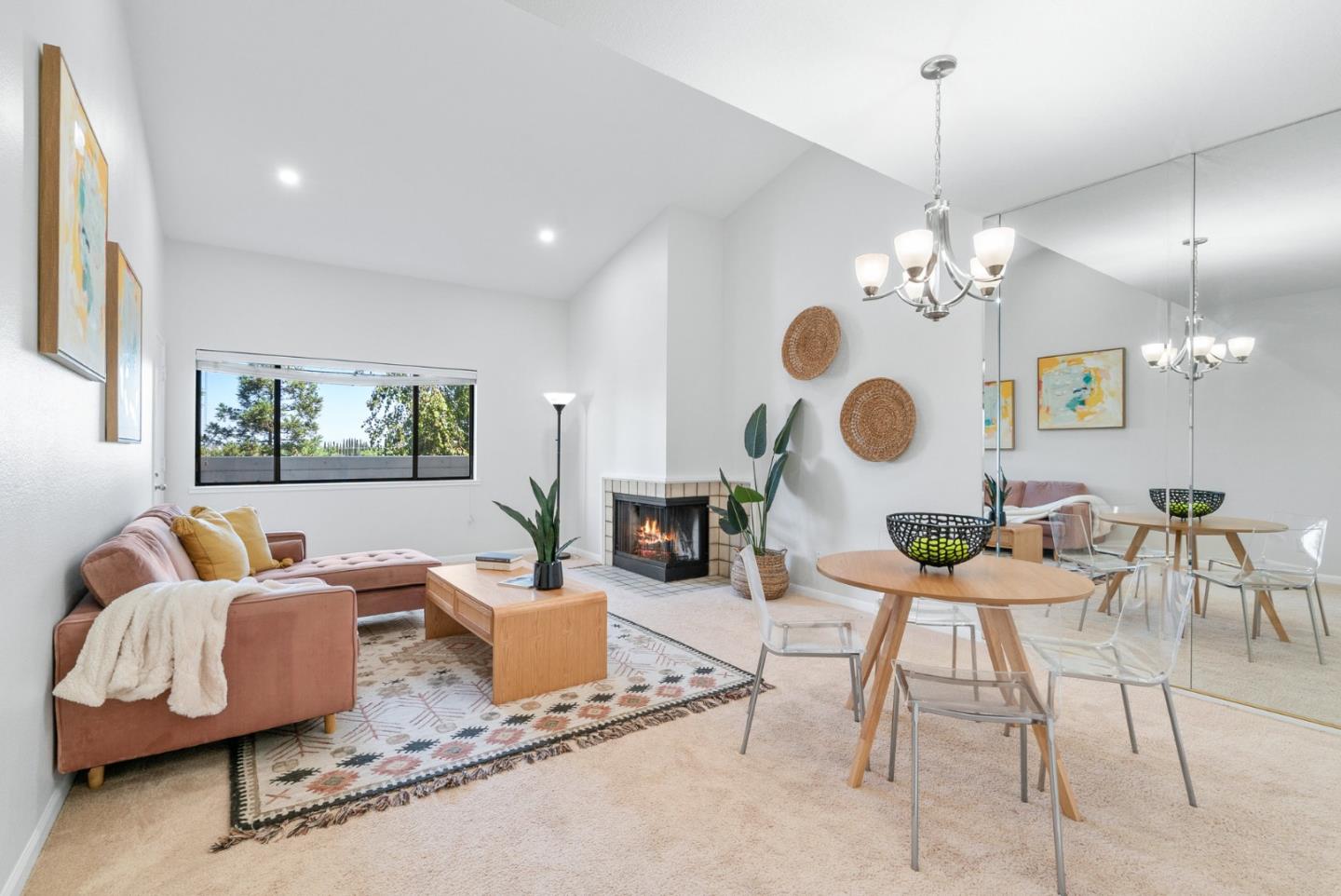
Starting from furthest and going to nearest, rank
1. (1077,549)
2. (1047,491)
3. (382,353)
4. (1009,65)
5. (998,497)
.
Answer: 1. (382,353)
2. (998,497)
3. (1047,491)
4. (1077,549)
5. (1009,65)

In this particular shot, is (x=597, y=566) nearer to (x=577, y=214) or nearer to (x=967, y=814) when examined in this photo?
(x=577, y=214)

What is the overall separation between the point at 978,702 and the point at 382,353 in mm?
5377

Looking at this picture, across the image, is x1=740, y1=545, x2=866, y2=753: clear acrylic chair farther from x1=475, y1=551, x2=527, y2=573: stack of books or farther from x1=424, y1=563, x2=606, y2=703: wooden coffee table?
x1=475, y1=551, x2=527, y2=573: stack of books

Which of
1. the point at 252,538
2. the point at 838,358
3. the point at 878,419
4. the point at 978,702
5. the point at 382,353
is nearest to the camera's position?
the point at 978,702

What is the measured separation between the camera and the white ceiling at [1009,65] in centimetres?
205

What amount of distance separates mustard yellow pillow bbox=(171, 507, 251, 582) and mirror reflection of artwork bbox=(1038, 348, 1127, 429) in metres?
4.22

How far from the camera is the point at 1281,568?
106 inches

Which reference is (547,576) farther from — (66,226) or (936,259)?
(936,259)

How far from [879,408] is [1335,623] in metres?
2.30

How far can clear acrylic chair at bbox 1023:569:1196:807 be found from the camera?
75.7 inches

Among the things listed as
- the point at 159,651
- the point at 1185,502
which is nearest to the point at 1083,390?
the point at 1185,502

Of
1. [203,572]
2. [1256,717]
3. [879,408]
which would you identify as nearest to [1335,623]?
[1256,717]

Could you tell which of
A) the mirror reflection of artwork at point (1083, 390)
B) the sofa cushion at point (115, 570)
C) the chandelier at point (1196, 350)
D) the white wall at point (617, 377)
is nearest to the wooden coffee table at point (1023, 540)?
the mirror reflection of artwork at point (1083, 390)

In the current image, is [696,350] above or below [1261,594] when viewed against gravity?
above
